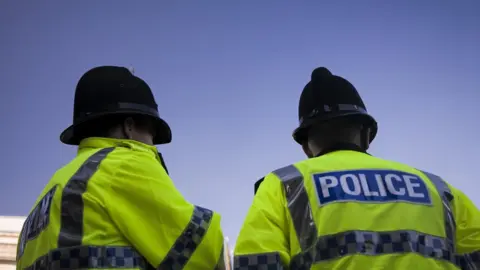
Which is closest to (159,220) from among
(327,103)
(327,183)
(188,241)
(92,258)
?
(188,241)

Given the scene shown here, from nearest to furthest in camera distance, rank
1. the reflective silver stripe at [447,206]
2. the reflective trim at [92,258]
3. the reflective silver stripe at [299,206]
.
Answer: the reflective trim at [92,258] → the reflective silver stripe at [299,206] → the reflective silver stripe at [447,206]

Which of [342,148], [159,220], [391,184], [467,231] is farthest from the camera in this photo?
[342,148]

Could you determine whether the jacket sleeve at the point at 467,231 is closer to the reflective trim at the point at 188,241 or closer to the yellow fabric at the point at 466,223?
the yellow fabric at the point at 466,223

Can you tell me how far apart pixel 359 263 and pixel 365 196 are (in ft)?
1.05

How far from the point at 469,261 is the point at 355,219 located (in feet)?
2.28

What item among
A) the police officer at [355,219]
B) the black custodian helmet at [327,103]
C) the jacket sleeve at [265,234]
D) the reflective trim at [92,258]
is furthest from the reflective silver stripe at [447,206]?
the reflective trim at [92,258]

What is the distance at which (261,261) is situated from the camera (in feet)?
7.13

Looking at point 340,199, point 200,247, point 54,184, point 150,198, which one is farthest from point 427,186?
point 54,184

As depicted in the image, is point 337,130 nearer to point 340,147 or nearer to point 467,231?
point 340,147

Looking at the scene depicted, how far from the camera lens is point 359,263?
2094mm

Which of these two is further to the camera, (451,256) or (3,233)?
(3,233)

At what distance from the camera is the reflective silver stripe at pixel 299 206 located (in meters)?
2.23

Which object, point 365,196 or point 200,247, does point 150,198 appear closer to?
point 200,247

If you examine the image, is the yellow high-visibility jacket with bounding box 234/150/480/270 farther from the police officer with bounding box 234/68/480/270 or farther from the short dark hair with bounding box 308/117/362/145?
the short dark hair with bounding box 308/117/362/145
